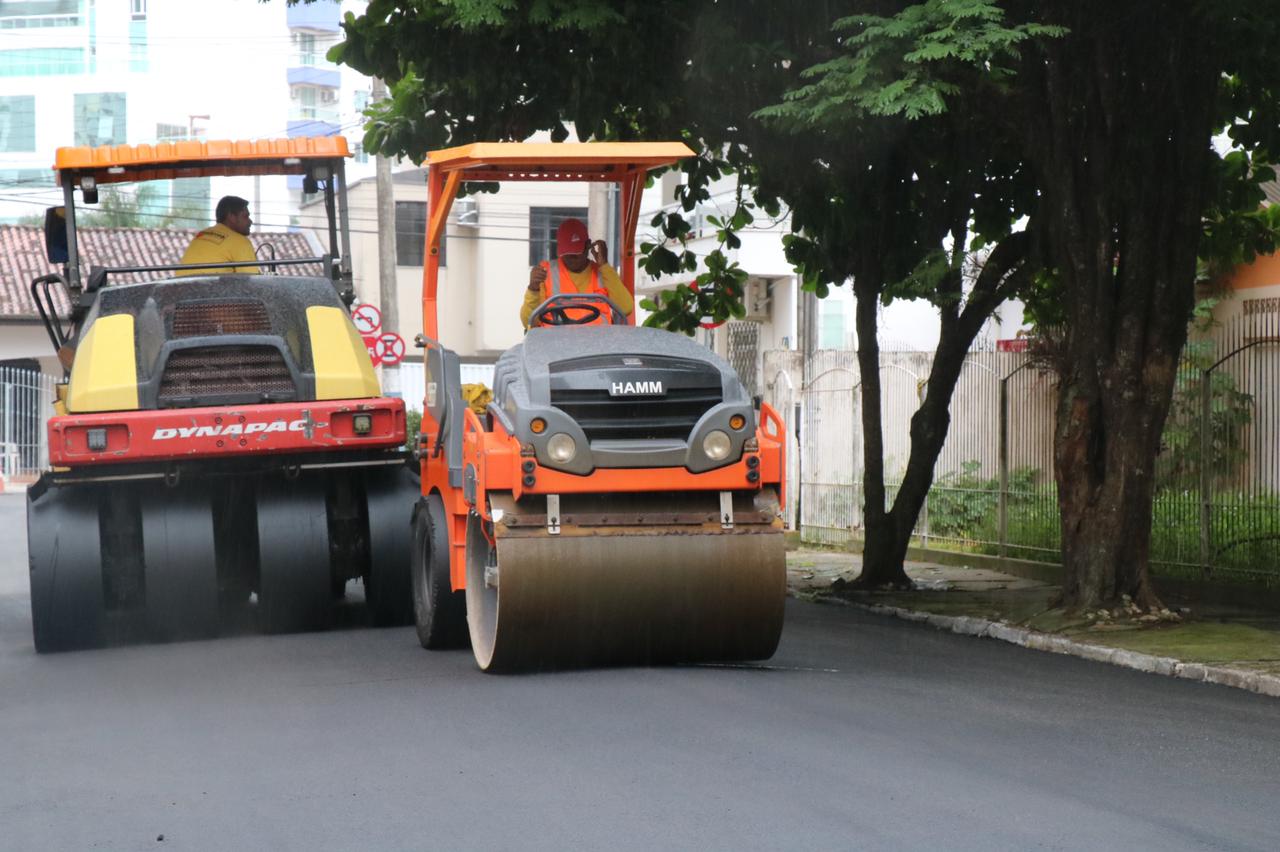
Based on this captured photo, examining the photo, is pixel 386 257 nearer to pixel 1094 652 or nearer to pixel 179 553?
pixel 179 553

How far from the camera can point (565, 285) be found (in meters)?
11.9

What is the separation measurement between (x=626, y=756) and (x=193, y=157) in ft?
24.3

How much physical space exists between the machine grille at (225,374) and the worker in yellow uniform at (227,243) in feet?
4.26

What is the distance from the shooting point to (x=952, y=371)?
18.0m

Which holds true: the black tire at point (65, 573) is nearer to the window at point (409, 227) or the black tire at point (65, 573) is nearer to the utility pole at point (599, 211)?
the utility pole at point (599, 211)

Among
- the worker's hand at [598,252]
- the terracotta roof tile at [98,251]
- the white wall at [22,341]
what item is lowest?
the worker's hand at [598,252]

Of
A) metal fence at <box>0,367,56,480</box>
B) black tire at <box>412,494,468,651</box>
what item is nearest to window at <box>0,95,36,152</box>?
metal fence at <box>0,367,56,480</box>

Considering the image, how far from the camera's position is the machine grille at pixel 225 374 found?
1282 centimetres

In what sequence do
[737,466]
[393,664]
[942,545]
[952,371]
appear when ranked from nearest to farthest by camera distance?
1. [737,466]
2. [393,664]
3. [952,371]
4. [942,545]

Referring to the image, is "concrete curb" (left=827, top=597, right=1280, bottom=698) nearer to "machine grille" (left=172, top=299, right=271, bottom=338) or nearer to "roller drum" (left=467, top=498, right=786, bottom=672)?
"roller drum" (left=467, top=498, right=786, bottom=672)

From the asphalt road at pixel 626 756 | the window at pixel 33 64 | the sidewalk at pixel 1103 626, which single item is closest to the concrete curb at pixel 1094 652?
the sidewalk at pixel 1103 626

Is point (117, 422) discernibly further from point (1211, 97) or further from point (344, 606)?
point (1211, 97)

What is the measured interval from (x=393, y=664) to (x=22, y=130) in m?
70.3

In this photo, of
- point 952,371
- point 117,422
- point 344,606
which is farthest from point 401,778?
point 952,371
